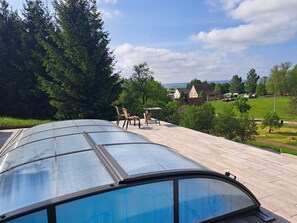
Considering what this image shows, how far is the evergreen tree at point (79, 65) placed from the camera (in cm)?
1483

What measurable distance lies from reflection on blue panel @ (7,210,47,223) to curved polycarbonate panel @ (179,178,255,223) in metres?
1.33

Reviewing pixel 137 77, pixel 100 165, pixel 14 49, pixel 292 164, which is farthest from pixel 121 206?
pixel 137 77

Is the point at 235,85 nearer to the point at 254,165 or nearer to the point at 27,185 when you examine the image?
the point at 254,165

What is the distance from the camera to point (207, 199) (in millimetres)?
2771

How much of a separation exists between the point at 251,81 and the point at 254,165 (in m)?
84.8

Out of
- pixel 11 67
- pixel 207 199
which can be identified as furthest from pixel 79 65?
pixel 207 199

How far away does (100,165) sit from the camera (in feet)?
8.20

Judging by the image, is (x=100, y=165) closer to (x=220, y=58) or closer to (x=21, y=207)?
(x=21, y=207)

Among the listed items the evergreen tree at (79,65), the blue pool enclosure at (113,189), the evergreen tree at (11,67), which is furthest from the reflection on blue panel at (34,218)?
the evergreen tree at (11,67)

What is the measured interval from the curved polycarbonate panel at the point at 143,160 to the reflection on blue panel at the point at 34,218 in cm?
80

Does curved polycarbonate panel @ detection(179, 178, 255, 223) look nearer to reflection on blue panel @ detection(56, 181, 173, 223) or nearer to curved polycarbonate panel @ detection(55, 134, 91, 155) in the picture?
reflection on blue panel @ detection(56, 181, 173, 223)

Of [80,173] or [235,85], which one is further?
[235,85]

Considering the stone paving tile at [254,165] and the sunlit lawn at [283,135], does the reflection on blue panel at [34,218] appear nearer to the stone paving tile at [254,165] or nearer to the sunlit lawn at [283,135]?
the stone paving tile at [254,165]

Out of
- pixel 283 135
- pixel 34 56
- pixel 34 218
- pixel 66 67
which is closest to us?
pixel 34 218
